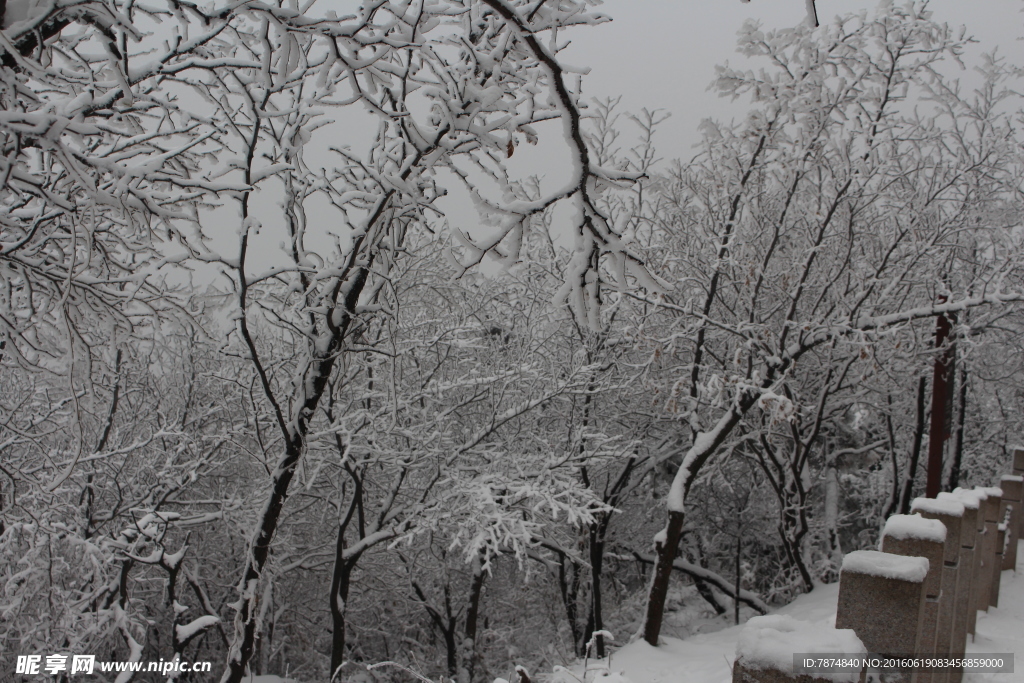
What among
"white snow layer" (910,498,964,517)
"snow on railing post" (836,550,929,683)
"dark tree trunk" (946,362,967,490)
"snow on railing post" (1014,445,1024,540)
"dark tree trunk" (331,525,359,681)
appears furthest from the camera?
"dark tree trunk" (946,362,967,490)

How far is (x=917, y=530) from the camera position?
11.1 ft

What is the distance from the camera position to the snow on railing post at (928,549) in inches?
128

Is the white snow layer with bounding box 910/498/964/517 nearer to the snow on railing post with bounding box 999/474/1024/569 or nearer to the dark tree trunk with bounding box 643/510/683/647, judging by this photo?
the dark tree trunk with bounding box 643/510/683/647

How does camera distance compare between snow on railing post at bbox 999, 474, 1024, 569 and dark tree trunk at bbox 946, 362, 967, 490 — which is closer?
snow on railing post at bbox 999, 474, 1024, 569

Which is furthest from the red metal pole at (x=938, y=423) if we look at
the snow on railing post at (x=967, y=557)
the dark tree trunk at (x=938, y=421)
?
the snow on railing post at (x=967, y=557)

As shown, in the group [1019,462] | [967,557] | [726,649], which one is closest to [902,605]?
[967,557]

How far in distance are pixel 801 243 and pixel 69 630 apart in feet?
34.9

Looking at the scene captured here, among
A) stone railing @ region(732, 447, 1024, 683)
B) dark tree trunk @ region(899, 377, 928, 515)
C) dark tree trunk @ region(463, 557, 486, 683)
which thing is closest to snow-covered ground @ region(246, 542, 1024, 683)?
stone railing @ region(732, 447, 1024, 683)

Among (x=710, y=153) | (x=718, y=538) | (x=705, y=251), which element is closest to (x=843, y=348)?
(x=705, y=251)

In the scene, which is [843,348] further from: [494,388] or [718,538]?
[718,538]

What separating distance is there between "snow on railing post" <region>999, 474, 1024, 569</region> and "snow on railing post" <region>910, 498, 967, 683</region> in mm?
4438

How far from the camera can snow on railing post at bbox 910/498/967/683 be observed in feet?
11.8

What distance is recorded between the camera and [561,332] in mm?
10969

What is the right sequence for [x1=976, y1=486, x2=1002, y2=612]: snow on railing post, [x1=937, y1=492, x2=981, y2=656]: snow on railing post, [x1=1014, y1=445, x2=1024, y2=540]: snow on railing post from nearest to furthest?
1. [x1=937, y1=492, x2=981, y2=656]: snow on railing post
2. [x1=976, y1=486, x2=1002, y2=612]: snow on railing post
3. [x1=1014, y1=445, x2=1024, y2=540]: snow on railing post
